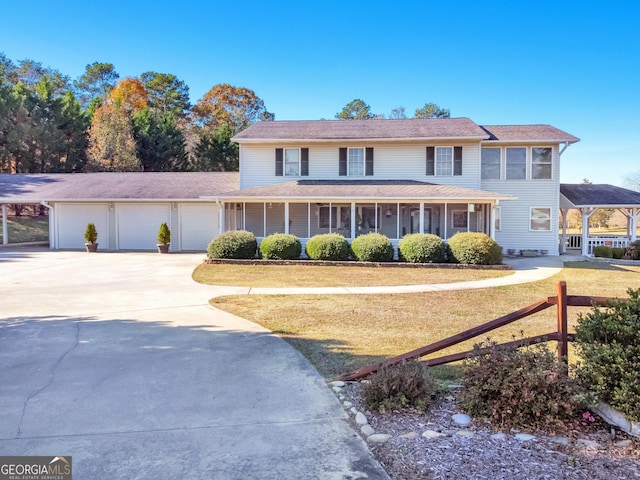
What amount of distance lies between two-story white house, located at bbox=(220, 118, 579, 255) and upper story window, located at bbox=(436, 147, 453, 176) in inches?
1.8

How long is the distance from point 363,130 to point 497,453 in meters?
19.8

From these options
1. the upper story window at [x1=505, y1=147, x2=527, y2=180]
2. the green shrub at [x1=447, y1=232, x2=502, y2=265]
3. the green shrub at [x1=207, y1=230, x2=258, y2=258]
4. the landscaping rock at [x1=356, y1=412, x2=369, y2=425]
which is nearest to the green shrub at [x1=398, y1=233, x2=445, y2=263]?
the green shrub at [x1=447, y1=232, x2=502, y2=265]

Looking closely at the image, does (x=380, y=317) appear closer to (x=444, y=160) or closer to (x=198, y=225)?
(x=444, y=160)

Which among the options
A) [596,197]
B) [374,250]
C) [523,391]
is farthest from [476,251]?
[523,391]

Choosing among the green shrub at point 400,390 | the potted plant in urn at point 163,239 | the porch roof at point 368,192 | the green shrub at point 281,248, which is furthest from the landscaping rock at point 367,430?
the potted plant in urn at point 163,239

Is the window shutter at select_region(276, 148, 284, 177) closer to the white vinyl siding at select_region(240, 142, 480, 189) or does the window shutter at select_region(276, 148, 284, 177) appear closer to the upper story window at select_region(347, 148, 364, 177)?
the white vinyl siding at select_region(240, 142, 480, 189)

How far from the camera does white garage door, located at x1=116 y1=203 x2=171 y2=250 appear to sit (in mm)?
22391

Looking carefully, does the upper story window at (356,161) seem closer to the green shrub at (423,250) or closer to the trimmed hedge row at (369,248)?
the trimmed hedge row at (369,248)

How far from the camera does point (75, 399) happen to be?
423cm

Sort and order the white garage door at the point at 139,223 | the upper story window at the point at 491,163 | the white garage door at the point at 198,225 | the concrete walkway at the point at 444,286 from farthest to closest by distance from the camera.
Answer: the white garage door at the point at 139,223 → the white garage door at the point at 198,225 → the upper story window at the point at 491,163 → the concrete walkway at the point at 444,286

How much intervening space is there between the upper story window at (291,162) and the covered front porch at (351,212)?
34.9 inches

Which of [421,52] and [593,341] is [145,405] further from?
[421,52]

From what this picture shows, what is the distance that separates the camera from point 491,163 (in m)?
21.4

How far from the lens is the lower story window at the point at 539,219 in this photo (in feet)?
69.4
